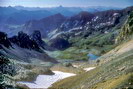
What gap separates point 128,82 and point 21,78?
4434cm

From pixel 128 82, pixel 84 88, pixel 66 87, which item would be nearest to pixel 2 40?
pixel 66 87

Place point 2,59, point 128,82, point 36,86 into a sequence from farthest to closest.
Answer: point 36,86
point 128,82
point 2,59

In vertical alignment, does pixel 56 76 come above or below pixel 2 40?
below

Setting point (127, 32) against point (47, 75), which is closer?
point (47, 75)

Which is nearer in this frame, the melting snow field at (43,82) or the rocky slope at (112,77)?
the rocky slope at (112,77)

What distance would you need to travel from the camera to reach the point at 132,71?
124ft

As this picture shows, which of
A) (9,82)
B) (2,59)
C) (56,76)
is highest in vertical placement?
(2,59)

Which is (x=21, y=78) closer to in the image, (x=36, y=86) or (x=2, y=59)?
(x=36, y=86)

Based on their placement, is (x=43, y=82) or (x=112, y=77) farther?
(x=43, y=82)

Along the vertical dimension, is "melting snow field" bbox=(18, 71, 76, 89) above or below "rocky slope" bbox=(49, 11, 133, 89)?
below

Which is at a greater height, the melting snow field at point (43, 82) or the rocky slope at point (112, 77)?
the rocky slope at point (112, 77)

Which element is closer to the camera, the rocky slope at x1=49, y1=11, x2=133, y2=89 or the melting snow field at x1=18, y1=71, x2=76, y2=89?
the rocky slope at x1=49, y1=11, x2=133, y2=89

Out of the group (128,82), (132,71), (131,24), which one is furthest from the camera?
(131,24)

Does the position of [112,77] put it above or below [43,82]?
above
